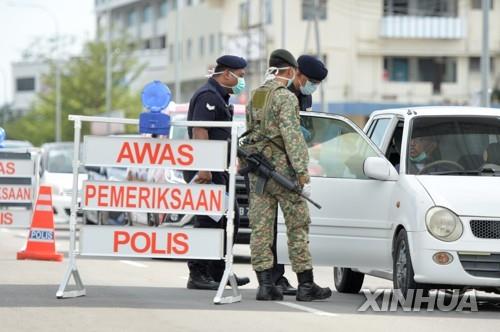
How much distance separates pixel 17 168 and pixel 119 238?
6222 millimetres

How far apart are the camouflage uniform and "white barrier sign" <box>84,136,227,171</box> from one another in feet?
1.67

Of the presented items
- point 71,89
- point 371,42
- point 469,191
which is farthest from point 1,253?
point 71,89

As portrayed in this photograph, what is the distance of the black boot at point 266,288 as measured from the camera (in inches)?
502

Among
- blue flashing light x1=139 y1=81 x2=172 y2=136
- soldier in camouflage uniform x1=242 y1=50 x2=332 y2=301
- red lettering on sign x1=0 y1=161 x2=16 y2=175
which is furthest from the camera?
red lettering on sign x1=0 y1=161 x2=16 y2=175

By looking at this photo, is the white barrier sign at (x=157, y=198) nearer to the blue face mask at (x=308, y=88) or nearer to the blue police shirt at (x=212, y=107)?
the blue police shirt at (x=212, y=107)

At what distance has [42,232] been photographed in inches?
746

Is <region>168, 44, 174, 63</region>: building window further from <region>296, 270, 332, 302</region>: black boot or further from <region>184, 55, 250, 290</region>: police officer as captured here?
<region>296, 270, 332, 302</region>: black boot

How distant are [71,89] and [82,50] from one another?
227 centimetres

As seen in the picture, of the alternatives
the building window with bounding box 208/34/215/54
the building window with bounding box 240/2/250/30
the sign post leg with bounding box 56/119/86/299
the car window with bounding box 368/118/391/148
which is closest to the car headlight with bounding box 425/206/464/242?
the car window with bounding box 368/118/391/148

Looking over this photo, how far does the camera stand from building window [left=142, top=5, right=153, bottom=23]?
4220 inches

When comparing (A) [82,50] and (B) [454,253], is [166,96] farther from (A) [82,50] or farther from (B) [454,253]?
(A) [82,50]

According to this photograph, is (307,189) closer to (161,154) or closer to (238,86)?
(161,154)

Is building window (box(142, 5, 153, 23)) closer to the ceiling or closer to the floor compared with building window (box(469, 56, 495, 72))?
closer to the ceiling

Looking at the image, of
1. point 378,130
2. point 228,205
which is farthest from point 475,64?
point 228,205
